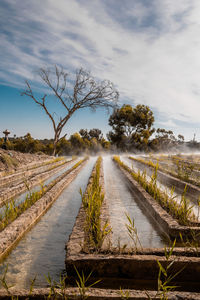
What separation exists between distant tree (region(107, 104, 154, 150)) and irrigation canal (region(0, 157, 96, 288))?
2773 centimetres

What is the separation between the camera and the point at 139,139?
101ft

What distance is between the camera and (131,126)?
1224 inches

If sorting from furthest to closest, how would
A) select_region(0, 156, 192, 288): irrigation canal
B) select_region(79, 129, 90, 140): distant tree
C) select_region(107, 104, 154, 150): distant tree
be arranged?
select_region(79, 129, 90, 140): distant tree → select_region(107, 104, 154, 150): distant tree → select_region(0, 156, 192, 288): irrigation canal

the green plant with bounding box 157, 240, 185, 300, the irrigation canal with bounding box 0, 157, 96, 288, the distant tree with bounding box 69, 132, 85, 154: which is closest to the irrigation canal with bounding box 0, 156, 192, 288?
the irrigation canal with bounding box 0, 157, 96, 288

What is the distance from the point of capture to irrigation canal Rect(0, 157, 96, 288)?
1816mm

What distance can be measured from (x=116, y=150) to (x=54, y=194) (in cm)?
2802

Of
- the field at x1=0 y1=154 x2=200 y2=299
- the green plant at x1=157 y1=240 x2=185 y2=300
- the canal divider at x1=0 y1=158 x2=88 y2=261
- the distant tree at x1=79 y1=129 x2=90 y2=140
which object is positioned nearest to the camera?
the green plant at x1=157 y1=240 x2=185 y2=300

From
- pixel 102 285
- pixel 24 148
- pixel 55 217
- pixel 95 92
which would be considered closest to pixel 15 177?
pixel 55 217

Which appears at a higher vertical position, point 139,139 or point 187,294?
point 139,139

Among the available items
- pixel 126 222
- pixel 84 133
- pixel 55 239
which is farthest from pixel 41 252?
pixel 84 133

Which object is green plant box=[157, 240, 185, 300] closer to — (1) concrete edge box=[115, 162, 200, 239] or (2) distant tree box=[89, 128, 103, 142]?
(1) concrete edge box=[115, 162, 200, 239]

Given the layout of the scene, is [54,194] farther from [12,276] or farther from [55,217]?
[12,276]

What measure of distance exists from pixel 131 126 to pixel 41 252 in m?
29.5

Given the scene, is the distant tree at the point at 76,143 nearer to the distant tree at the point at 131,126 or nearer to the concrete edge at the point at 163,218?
the distant tree at the point at 131,126
